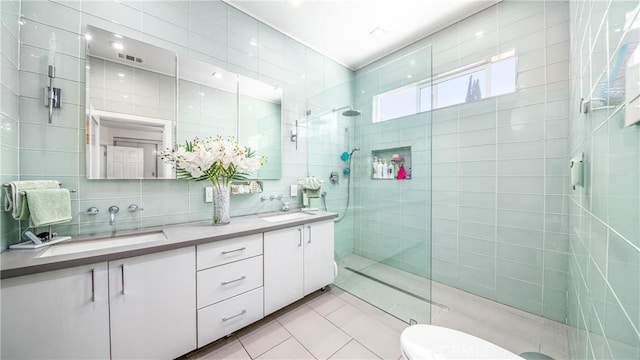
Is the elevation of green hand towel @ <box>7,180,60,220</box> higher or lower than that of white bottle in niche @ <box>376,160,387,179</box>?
lower

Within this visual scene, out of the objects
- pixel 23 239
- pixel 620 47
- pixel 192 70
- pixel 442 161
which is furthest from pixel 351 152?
pixel 23 239

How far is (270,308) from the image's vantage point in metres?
1.69

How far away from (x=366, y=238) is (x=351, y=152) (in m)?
1.06

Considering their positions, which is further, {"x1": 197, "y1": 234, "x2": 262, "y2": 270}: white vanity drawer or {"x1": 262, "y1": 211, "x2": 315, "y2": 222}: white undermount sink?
{"x1": 262, "y1": 211, "x2": 315, "y2": 222}: white undermount sink

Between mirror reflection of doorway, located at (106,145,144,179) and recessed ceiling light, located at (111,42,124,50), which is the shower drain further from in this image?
recessed ceiling light, located at (111,42,124,50)

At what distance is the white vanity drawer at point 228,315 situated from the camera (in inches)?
54.0

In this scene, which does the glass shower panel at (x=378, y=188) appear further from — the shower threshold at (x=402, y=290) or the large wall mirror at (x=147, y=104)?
the large wall mirror at (x=147, y=104)

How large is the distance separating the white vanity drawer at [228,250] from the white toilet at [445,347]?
1.11 metres

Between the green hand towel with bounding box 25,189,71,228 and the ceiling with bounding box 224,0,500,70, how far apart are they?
2022 millimetres

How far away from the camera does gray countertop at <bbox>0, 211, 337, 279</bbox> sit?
94cm

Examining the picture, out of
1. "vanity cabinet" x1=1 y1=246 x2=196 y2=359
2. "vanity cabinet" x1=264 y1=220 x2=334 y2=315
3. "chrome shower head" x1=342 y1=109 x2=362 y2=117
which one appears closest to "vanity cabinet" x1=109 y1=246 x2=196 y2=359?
"vanity cabinet" x1=1 y1=246 x2=196 y2=359

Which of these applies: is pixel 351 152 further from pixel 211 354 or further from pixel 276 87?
pixel 211 354

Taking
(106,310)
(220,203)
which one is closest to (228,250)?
(220,203)

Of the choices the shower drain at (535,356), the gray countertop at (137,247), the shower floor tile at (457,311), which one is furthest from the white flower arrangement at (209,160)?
the shower drain at (535,356)
